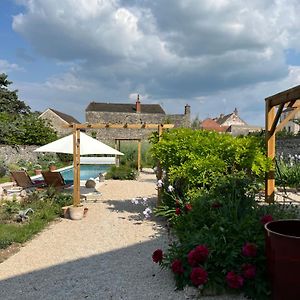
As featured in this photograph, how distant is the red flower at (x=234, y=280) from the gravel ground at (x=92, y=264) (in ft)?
1.05

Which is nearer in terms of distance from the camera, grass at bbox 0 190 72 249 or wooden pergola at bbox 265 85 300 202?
grass at bbox 0 190 72 249

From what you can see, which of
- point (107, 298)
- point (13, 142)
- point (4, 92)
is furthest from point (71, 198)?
point (4, 92)

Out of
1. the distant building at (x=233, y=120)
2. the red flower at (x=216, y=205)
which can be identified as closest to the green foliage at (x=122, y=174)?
the red flower at (x=216, y=205)

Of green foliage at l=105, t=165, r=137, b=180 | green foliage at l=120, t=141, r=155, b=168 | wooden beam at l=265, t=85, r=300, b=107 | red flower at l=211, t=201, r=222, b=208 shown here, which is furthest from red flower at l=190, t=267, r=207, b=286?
green foliage at l=120, t=141, r=155, b=168

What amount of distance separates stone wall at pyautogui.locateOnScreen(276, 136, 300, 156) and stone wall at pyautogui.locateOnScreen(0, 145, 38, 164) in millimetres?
12633

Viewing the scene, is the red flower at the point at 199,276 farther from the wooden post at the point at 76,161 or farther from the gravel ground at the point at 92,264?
the wooden post at the point at 76,161

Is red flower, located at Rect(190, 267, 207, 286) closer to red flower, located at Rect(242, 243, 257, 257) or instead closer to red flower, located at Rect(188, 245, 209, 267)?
red flower, located at Rect(188, 245, 209, 267)

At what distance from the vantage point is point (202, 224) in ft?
14.5

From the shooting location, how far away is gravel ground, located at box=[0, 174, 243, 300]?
152 inches

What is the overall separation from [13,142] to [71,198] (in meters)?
10.6

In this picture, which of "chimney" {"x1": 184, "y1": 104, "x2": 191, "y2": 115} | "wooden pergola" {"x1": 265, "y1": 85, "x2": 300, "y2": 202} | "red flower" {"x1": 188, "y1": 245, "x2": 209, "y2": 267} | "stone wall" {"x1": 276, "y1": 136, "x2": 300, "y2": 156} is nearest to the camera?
"red flower" {"x1": 188, "y1": 245, "x2": 209, "y2": 267}

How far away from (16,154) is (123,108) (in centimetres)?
2254

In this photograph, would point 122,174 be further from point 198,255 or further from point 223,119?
point 223,119

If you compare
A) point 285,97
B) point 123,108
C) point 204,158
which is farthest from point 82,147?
point 123,108
